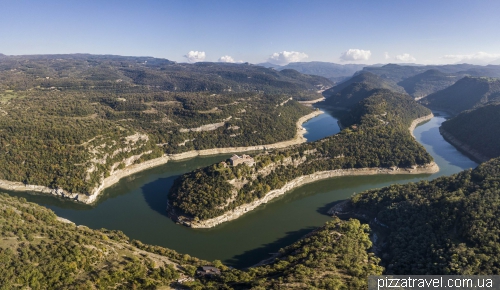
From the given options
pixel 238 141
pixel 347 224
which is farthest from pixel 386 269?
pixel 238 141

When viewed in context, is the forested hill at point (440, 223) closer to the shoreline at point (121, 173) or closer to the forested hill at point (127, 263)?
the forested hill at point (127, 263)

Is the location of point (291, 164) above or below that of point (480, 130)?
below

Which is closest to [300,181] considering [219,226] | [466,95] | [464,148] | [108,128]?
[219,226]

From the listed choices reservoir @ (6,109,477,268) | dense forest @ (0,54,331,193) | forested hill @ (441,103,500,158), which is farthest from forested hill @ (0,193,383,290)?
forested hill @ (441,103,500,158)

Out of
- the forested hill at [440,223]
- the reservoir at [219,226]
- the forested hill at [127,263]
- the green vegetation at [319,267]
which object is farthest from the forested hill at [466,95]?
the forested hill at [127,263]

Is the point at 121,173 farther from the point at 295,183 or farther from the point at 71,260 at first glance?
the point at 295,183

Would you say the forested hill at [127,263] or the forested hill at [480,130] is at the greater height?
the forested hill at [480,130]

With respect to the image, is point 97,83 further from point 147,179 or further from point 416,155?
point 416,155

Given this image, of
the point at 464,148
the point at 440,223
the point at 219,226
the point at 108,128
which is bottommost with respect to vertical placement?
the point at 219,226
